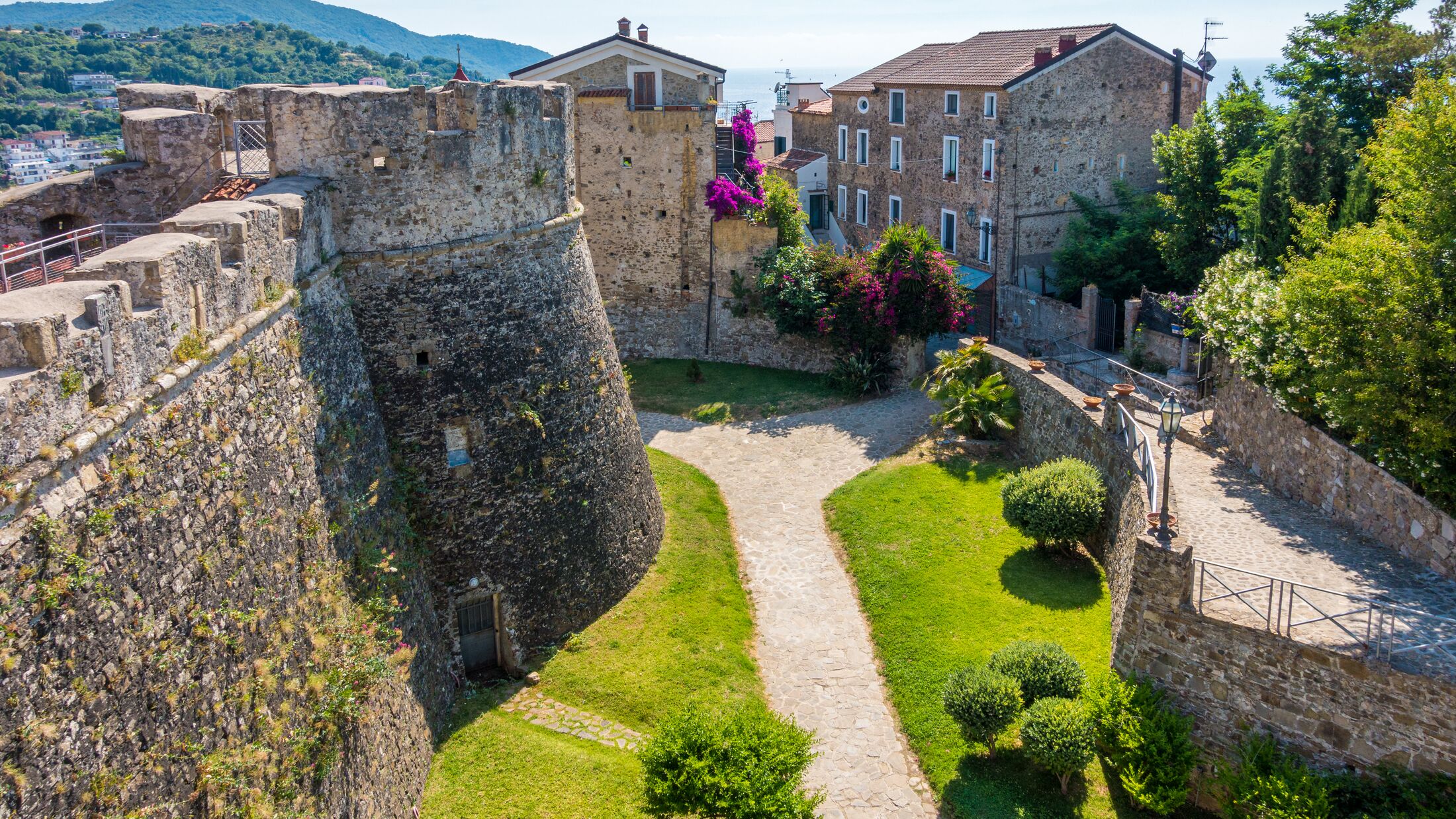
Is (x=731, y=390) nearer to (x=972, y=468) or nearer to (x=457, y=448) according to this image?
(x=972, y=468)

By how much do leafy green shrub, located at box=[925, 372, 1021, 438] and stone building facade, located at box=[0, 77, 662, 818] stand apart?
7.94 meters

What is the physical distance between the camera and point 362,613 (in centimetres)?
1105

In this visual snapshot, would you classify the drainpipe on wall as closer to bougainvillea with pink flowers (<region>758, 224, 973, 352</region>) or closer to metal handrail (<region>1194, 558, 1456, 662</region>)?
bougainvillea with pink flowers (<region>758, 224, 973, 352</region>)

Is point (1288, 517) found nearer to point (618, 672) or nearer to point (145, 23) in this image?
point (618, 672)

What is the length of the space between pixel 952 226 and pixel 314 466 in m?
25.5

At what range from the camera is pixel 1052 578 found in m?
16.6

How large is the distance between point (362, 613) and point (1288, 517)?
12412mm

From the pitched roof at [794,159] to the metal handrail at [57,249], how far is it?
29980mm

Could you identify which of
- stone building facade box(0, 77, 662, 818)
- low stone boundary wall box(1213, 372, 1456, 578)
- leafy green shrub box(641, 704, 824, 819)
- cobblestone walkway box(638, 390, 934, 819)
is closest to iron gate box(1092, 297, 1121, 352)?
cobblestone walkway box(638, 390, 934, 819)

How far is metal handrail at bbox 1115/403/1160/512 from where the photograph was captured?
560 inches

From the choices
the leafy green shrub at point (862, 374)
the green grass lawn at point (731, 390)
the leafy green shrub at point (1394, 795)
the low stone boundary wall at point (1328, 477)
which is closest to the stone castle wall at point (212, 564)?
the leafy green shrub at point (1394, 795)

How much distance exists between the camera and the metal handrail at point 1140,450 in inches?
560

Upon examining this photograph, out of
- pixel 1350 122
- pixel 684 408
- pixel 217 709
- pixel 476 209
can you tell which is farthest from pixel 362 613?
pixel 1350 122

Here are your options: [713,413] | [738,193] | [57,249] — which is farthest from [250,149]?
[738,193]
